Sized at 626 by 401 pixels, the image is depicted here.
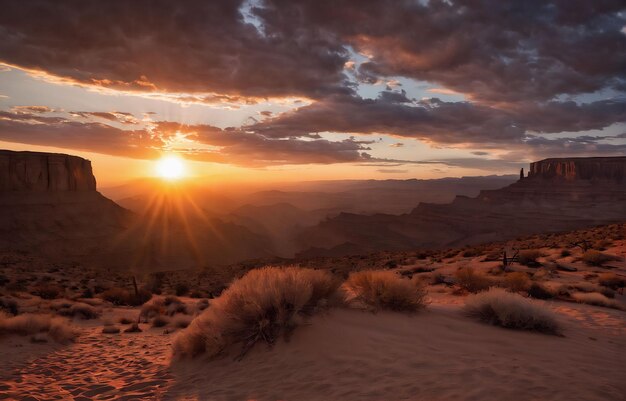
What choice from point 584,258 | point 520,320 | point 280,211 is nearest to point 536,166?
point 280,211

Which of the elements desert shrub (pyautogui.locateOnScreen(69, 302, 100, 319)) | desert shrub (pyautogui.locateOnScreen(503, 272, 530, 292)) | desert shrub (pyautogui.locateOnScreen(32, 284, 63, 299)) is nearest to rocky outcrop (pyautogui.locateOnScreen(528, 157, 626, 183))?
desert shrub (pyautogui.locateOnScreen(503, 272, 530, 292))

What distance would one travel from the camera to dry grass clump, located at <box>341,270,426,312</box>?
8312mm

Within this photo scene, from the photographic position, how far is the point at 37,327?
959 centimetres

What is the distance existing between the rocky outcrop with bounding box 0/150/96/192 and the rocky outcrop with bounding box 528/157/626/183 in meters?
134

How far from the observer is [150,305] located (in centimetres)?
1366

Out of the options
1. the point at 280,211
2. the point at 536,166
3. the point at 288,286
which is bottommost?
the point at 280,211

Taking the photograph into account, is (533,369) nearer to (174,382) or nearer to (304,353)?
(304,353)

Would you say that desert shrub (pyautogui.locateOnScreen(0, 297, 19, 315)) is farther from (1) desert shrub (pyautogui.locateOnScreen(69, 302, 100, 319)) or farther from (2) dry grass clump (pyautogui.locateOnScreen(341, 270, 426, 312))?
(2) dry grass clump (pyautogui.locateOnScreen(341, 270, 426, 312))

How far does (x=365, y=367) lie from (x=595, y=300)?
952cm

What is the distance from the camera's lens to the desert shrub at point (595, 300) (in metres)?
10.7

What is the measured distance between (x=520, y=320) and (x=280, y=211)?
571 ft

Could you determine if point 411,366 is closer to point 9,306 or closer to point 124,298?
point 9,306

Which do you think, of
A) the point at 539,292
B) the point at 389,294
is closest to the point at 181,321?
the point at 389,294

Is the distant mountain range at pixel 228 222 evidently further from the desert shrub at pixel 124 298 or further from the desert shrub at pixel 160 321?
the desert shrub at pixel 160 321
